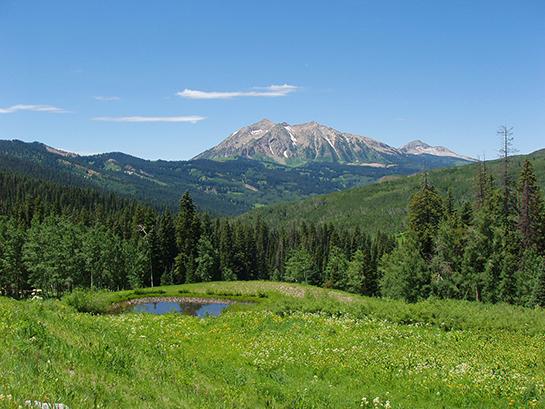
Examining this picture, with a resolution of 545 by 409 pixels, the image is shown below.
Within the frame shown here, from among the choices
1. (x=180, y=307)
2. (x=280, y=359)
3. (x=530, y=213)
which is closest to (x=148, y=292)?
(x=180, y=307)

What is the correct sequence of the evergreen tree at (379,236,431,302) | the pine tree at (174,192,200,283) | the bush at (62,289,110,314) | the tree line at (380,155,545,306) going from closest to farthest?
the bush at (62,289,110,314), the tree line at (380,155,545,306), the evergreen tree at (379,236,431,302), the pine tree at (174,192,200,283)

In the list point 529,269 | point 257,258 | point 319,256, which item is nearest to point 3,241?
point 257,258

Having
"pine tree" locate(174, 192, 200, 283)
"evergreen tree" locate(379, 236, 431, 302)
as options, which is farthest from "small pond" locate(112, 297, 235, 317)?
"pine tree" locate(174, 192, 200, 283)

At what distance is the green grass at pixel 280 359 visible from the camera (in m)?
11.0

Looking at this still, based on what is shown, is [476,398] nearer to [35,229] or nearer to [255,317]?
[255,317]

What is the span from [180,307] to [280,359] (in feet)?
154

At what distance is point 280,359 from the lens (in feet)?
70.0

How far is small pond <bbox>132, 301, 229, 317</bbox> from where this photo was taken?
206 ft

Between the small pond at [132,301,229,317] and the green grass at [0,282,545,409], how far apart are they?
27.7m

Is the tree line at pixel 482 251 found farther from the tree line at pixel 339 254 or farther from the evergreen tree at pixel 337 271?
the evergreen tree at pixel 337 271

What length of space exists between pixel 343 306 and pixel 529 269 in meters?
34.4

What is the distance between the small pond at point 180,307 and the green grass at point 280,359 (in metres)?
27.7

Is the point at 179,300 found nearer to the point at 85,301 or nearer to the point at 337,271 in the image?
the point at 85,301

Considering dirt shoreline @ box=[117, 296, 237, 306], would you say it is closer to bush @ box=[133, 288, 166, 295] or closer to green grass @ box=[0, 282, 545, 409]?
bush @ box=[133, 288, 166, 295]
